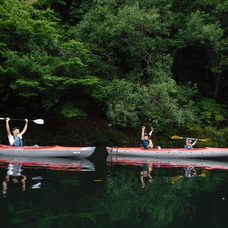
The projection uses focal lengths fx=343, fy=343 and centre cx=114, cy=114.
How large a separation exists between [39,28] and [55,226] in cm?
1301

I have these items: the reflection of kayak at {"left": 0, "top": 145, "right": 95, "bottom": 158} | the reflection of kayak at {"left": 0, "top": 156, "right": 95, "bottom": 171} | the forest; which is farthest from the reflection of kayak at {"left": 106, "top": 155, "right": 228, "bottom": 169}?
the forest

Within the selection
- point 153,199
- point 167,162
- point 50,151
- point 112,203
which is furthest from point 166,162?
point 112,203

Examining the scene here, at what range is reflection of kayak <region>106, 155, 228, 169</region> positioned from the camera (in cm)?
1259

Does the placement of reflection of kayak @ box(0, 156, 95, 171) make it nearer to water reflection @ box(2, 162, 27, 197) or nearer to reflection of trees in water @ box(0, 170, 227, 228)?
water reflection @ box(2, 162, 27, 197)

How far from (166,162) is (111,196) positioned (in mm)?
6402

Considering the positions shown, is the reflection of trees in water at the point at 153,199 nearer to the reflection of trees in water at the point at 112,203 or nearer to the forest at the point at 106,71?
the reflection of trees in water at the point at 112,203

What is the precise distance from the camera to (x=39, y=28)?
54.7 feet

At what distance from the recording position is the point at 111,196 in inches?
291

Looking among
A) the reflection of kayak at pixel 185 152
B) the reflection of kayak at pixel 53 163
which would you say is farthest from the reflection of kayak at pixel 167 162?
the reflection of kayak at pixel 53 163

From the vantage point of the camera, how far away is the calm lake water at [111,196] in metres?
5.75

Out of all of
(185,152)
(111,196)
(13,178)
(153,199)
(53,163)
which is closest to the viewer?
(153,199)

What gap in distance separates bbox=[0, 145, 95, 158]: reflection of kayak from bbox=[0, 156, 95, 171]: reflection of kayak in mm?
213

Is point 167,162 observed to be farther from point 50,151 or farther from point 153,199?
point 153,199

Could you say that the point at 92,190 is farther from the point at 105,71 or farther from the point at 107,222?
the point at 105,71
